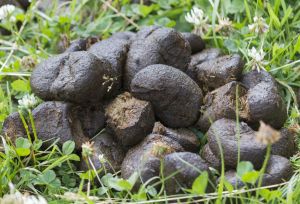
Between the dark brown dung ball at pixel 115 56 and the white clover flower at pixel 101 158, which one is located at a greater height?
the dark brown dung ball at pixel 115 56

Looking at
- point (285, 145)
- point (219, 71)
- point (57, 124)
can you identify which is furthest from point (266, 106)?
point (57, 124)

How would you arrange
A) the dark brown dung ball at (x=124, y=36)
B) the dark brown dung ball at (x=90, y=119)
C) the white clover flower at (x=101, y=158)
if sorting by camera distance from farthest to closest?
the dark brown dung ball at (x=124, y=36) < the dark brown dung ball at (x=90, y=119) < the white clover flower at (x=101, y=158)

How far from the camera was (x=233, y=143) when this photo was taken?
1.94m

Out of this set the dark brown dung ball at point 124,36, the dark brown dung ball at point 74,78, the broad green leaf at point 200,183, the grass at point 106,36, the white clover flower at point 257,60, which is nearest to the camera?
the broad green leaf at point 200,183

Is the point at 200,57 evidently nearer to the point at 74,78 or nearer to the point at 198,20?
the point at 198,20

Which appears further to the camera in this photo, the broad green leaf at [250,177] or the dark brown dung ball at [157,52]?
the dark brown dung ball at [157,52]

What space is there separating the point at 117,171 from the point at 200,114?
0.43 metres

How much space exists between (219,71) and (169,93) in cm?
27

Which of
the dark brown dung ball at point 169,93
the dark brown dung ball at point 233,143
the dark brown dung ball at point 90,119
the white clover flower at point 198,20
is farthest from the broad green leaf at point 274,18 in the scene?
the dark brown dung ball at point 90,119

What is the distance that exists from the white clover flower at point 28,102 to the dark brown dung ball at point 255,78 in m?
0.89

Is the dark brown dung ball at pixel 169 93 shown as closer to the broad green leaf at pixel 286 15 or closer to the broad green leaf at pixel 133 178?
the broad green leaf at pixel 133 178

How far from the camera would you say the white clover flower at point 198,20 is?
2670mm

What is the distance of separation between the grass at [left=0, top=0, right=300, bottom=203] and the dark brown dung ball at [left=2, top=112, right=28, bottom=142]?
5 centimetres

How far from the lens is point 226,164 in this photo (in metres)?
1.96
